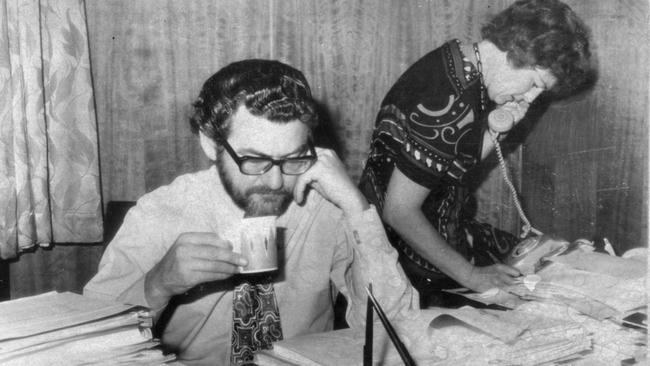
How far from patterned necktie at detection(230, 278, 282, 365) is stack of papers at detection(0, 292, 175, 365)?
1.63ft

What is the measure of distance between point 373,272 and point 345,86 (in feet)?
→ 4.02

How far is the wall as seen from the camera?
177cm

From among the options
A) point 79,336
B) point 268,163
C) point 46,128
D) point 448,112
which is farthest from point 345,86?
point 79,336

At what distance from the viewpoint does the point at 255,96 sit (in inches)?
49.9

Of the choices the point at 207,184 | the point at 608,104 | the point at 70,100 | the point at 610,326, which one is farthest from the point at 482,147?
the point at 70,100

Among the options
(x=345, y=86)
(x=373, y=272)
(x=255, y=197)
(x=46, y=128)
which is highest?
(x=345, y=86)

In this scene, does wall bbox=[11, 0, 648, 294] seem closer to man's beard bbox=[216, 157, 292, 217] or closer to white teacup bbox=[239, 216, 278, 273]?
man's beard bbox=[216, 157, 292, 217]

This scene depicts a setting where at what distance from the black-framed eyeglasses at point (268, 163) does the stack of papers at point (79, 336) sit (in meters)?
0.51

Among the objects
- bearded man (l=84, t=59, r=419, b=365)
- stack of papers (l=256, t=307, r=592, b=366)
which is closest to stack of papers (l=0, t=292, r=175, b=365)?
stack of papers (l=256, t=307, r=592, b=366)

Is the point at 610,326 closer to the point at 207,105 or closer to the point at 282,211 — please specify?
the point at 282,211

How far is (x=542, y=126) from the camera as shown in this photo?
2203 mm

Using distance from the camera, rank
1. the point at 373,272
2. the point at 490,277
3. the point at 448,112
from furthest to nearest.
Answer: the point at 448,112
the point at 490,277
the point at 373,272

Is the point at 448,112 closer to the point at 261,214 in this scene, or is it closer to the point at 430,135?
the point at 430,135

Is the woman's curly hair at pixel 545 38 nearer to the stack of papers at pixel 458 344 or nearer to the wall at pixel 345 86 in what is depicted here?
the wall at pixel 345 86
